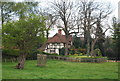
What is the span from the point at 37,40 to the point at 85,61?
12.1m

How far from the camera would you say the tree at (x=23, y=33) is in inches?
491

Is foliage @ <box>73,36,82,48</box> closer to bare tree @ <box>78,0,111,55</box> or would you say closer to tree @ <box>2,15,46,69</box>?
bare tree @ <box>78,0,111,55</box>

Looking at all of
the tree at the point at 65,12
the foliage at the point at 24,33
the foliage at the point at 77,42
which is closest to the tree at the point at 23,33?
the foliage at the point at 24,33

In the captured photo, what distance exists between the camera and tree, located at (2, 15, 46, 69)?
40.9 feet

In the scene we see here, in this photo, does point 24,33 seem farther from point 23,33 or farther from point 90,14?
point 90,14

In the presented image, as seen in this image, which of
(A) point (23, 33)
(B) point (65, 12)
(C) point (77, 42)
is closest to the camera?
(A) point (23, 33)

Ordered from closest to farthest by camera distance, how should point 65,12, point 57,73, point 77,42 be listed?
point 57,73 < point 65,12 < point 77,42

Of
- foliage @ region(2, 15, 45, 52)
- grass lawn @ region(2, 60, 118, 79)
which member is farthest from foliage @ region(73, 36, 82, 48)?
foliage @ region(2, 15, 45, 52)

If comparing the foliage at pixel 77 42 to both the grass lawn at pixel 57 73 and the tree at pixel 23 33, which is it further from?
the tree at pixel 23 33

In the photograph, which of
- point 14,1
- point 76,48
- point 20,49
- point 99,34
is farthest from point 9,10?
point 76,48

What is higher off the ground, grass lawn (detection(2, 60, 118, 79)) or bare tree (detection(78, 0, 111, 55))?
bare tree (detection(78, 0, 111, 55))

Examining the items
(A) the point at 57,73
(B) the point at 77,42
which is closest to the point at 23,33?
(A) the point at 57,73

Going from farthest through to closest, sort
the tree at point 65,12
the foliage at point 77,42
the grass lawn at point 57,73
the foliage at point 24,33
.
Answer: the foliage at point 77,42 < the tree at point 65,12 < the foliage at point 24,33 < the grass lawn at point 57,73

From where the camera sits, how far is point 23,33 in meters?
12.7
